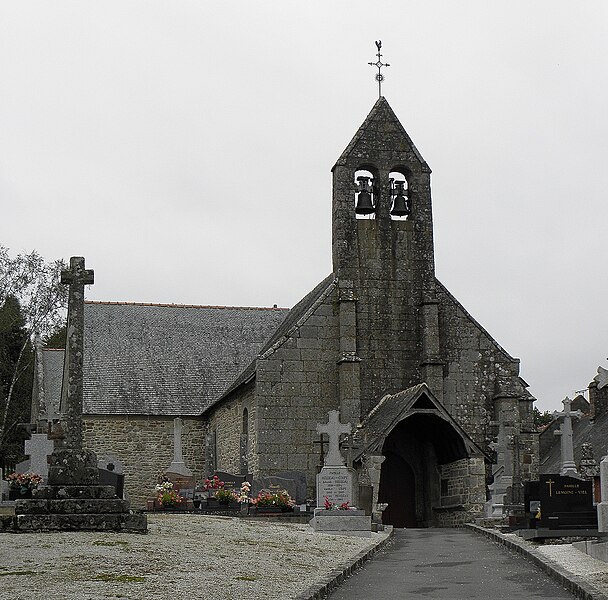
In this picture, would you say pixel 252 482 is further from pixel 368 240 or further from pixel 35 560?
pixel 35 560

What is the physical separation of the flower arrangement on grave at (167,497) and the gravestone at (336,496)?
426 cm

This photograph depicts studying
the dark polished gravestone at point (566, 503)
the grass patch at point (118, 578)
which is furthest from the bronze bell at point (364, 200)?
the grass patch at point (118, 578)

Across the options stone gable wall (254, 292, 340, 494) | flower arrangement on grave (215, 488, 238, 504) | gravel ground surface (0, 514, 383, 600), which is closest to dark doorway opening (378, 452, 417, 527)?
stone gable wall (254, 292, 340, 494)

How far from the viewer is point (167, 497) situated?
22297mm

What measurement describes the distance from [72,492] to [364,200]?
16199mm

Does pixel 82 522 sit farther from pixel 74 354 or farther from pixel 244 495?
pixel 244 495

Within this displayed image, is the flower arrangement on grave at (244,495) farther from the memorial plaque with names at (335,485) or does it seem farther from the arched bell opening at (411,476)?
the arched bell opening at (411,476)

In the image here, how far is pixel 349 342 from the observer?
2653 centimetres

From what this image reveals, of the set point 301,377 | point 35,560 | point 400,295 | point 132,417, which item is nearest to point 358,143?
point 400,295

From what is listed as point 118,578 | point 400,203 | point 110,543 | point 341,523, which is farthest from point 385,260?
point 118,578

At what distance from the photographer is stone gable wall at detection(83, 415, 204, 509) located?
1289 inches

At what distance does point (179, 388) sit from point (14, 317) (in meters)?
9.63

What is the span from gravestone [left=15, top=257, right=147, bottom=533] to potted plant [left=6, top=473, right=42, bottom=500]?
5.10m

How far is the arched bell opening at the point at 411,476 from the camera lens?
26141 millimetres
